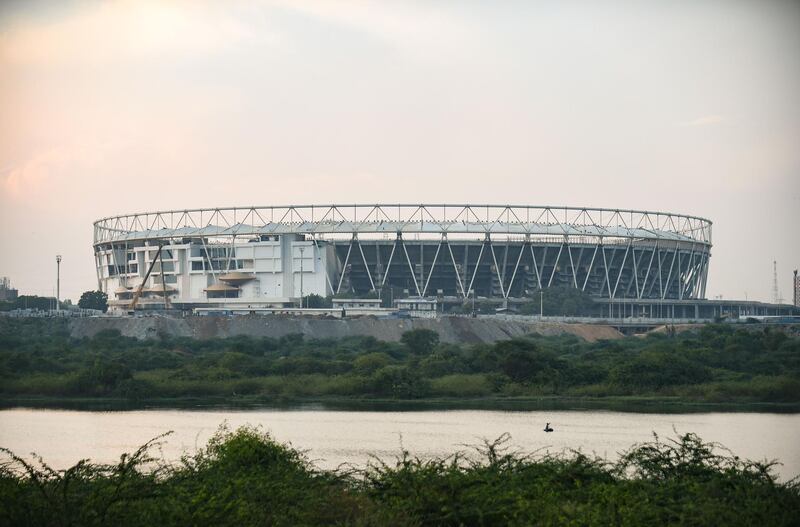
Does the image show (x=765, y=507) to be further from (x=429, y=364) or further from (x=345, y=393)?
(x=429, y=364)

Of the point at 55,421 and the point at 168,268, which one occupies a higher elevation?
the point at 168,268

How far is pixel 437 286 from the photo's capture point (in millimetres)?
118500

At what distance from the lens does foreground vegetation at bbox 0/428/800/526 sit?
77.2 ft

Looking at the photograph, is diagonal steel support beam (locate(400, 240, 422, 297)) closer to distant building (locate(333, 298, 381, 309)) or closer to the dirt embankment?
distant building (locate(333, 298, 381, 309))

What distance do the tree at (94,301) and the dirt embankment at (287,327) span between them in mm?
21900

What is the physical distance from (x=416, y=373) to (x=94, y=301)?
63.5 m

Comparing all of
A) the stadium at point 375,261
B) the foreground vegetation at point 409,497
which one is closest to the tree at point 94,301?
the stadium at point 375,261

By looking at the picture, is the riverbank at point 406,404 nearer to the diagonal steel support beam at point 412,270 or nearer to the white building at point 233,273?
the white building at point 233,273

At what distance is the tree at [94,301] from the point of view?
121438mm

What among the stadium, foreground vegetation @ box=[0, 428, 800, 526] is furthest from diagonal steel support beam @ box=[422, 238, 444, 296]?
foreground vegetation @ box=[0, 428, 800, 526]

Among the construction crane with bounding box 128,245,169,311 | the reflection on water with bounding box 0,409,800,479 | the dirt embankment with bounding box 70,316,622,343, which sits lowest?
the reflection on water with bounding box 0,409,800,479

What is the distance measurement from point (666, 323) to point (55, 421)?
7301 centimetres

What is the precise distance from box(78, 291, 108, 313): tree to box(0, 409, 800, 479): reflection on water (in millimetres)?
67512

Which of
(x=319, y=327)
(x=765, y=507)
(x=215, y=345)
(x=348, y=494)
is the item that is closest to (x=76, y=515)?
(x=348, y=494)
